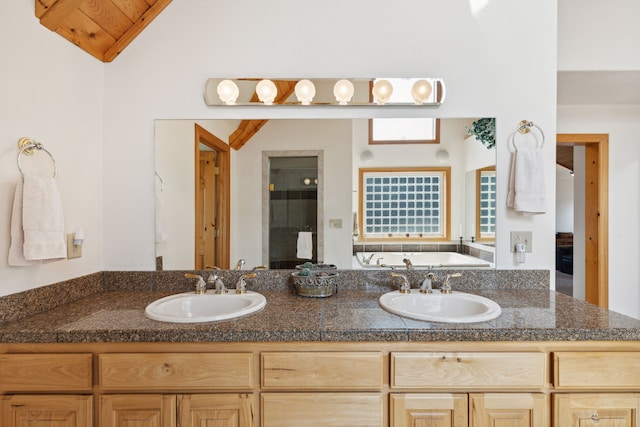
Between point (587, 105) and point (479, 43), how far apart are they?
4.45ft

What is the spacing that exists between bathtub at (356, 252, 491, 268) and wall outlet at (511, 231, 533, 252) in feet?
0.57

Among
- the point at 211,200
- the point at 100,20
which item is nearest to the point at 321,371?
the point at 211,200

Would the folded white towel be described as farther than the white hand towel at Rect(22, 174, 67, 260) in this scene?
Yes

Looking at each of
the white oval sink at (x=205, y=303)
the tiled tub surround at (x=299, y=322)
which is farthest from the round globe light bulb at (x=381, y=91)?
the white oval sink at (x=205, y=303)

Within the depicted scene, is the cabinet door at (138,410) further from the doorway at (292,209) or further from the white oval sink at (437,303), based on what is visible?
the white oval sink at (437,303)

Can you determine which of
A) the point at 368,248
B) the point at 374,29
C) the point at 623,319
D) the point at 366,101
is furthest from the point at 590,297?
the point at 374,29

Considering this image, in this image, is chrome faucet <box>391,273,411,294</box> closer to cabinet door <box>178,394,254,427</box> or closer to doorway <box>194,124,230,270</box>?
cabinet door <box>178,394,254,427</box>

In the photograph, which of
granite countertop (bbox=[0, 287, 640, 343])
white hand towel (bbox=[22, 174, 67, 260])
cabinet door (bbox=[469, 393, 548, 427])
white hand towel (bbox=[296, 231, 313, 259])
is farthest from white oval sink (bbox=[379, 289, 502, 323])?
white hand towel (bbox=[22, 174, 67, 260])

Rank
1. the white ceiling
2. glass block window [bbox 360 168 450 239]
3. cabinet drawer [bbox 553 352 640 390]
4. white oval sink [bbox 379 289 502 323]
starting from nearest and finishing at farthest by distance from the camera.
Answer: cabinet drawer [bbox 553 352 640 390], white oval sink [bbox 379 289 502 323], glass block window [bbox 360 168 450 239], the white ceiling

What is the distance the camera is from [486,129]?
1797 millimetres

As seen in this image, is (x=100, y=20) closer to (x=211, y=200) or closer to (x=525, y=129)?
(x=211, y=200)

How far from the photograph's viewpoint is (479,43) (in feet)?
5.86

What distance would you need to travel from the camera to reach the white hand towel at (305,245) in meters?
1.83

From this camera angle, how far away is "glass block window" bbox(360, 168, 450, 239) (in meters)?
1.88
